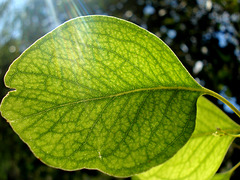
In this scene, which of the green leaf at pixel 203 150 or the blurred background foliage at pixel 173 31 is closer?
the green leaf at pixel 203 150

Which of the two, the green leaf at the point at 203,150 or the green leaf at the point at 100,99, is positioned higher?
the green leaf at the point at 100,99

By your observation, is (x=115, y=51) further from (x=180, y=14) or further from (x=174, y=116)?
(x=180, y=14)

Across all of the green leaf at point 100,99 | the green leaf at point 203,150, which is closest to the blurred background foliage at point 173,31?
the green leaf at point 203,150

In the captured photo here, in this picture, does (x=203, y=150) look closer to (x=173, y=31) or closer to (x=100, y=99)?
(x=100, y=99)

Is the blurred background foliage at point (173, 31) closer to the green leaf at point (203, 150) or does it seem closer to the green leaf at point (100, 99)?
the green leaf at point (203, 150)

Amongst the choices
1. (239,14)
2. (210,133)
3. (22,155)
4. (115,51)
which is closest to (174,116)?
(115,51)

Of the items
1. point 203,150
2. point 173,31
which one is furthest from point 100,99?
point 173,31
